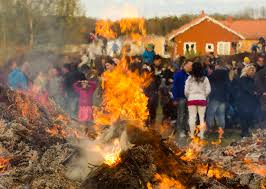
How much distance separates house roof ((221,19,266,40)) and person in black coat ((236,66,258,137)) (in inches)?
1828

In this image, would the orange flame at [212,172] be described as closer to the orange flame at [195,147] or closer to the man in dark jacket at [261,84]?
the orange flame at [195,147]

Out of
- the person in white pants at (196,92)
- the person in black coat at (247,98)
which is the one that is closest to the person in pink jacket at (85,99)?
the person in white pants at (196,92)

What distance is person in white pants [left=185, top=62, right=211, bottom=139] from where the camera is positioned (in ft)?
41.5

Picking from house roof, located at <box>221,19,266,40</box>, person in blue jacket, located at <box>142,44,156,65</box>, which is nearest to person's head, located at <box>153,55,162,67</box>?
person in blue jacket, located at <box>142,44,156,65</box>

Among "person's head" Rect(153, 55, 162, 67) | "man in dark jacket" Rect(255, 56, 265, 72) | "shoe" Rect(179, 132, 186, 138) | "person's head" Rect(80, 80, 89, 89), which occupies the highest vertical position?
"person's head" Rect(153, 55, 162, 67)

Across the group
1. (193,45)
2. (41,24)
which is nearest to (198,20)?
(193,45)

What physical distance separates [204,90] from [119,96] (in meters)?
3.78

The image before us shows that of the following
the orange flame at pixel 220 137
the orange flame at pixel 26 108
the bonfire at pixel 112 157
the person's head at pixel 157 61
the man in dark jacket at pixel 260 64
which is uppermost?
the person's head at pixel 157 61

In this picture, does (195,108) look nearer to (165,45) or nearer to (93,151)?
(93,151)

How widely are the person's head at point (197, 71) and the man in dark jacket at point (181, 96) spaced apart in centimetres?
37

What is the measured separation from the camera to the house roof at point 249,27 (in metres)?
61.1

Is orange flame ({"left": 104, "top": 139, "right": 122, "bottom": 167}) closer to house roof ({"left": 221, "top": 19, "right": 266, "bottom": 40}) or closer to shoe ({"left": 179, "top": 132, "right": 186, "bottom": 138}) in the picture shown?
shoe ({"left": 179, "top": 132, "right": 186, "bottom": 138})

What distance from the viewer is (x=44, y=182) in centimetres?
735

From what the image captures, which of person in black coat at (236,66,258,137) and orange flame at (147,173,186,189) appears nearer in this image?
orange flame at (147,173,186,189)
